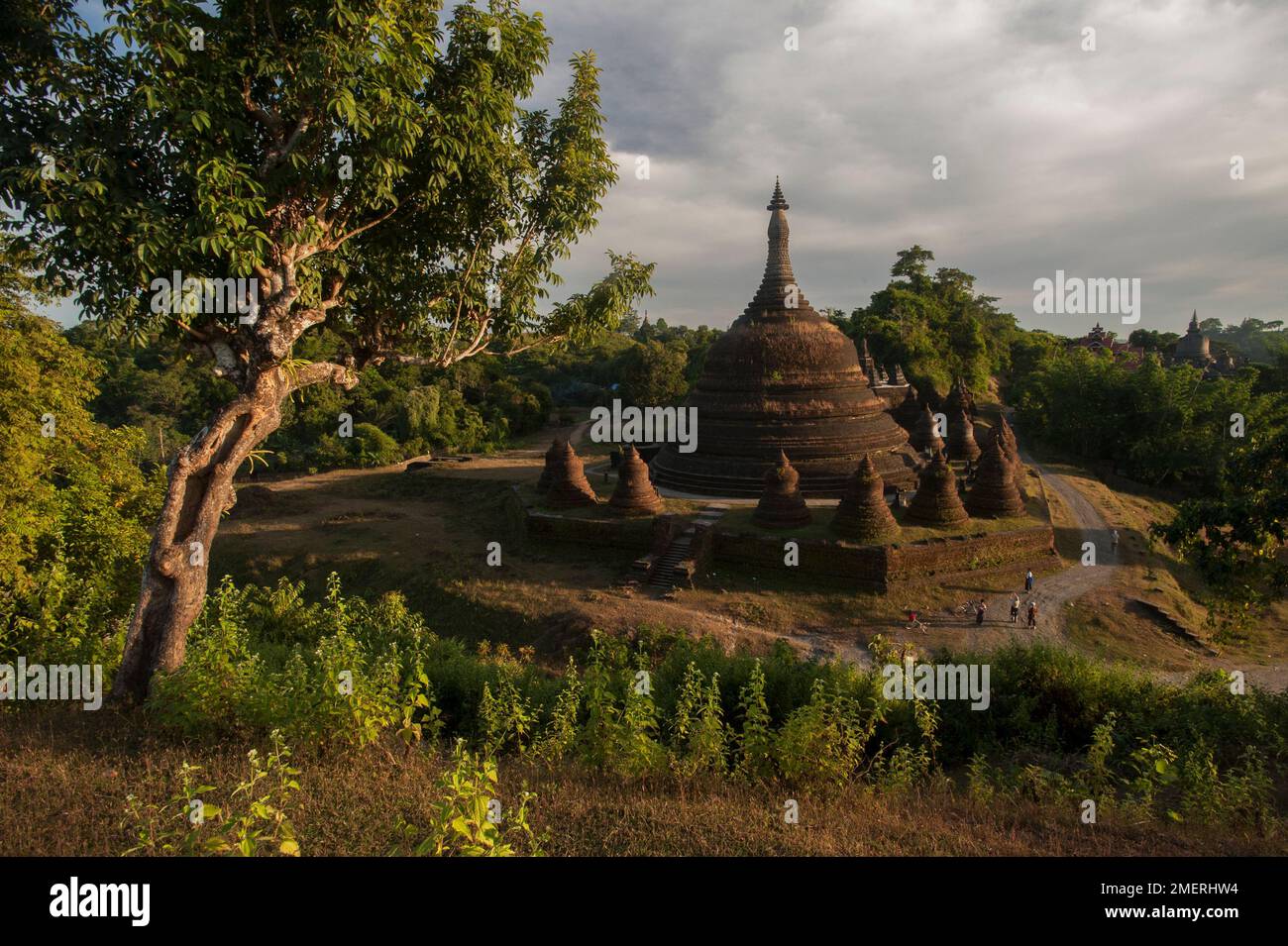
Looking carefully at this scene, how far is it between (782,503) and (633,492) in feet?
17.8

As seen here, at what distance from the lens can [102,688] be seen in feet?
A: 26.4

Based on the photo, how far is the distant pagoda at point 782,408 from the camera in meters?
27.0

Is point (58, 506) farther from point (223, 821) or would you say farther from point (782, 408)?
point (782, 408)

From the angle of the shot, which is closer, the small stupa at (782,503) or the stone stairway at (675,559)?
the stone stairway at (675,559)

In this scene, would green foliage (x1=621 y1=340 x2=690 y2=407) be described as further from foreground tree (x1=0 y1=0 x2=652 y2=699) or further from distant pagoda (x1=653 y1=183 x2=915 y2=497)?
foreground tree (x1=0 y1=0 x2=652 y2=699)

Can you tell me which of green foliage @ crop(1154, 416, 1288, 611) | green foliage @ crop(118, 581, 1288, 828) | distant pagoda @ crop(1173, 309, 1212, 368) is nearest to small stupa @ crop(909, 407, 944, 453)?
green foliage @ crop(118, 581, 1288, 828)

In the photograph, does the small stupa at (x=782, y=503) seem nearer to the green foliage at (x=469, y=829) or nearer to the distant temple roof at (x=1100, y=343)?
the green foliage at (x=469, y=829)

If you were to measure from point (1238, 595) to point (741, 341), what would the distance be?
20709 millimetres

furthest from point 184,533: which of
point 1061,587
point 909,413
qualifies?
point 909,413

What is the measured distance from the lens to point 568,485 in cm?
2512

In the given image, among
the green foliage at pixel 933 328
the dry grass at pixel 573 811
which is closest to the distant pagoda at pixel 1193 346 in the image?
the green foliage at pixel 933 328

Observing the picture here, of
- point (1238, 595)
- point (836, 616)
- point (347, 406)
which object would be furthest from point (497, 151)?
point (347, 406)

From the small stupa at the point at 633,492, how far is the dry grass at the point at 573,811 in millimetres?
17154

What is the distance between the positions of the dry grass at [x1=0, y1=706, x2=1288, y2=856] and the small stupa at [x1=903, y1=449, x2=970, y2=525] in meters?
15.9
